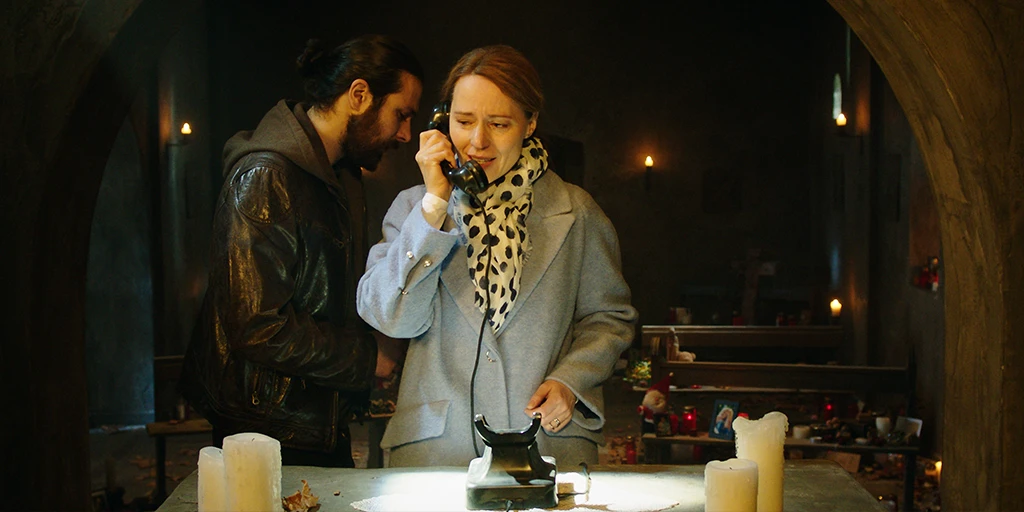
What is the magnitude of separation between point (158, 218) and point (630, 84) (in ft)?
16.0

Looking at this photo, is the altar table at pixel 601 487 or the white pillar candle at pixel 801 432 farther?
the white pillar candle at pixel 801 432

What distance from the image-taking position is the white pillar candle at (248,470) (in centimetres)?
218

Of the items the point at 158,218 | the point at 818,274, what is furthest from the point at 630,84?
the point at 158,218

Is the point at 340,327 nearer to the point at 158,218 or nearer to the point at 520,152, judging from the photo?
the point at 520,152

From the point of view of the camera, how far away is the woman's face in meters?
3.02

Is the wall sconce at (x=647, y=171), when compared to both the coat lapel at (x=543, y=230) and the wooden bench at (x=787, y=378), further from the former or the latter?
the coat lapel at (x=543, y=230)

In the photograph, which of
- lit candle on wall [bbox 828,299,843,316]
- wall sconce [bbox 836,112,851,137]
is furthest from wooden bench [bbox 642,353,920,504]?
wall sconce [bbox 836,112,851,137]

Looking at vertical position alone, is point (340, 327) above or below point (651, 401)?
above

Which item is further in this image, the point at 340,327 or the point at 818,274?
the point at 818,274

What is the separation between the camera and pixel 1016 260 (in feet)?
8.61

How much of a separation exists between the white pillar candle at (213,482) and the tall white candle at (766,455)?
1.09 m

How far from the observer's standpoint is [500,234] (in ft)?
10.3

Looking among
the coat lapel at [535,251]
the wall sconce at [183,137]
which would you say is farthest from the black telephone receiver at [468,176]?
the wall sconce at [183,137]

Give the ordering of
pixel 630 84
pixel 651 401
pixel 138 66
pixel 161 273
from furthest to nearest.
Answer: pixel 630 84
pixel 161 273
pixel 651 401
pixel 138 66
